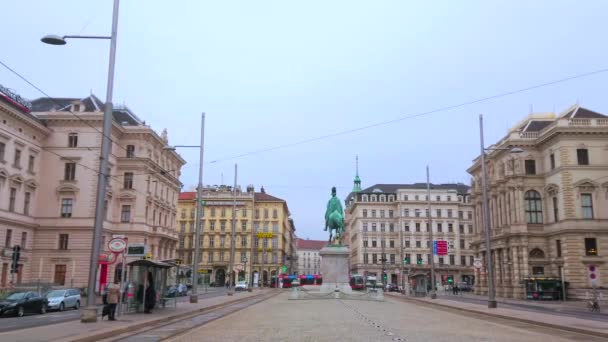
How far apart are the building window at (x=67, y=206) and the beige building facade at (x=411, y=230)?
7011 cm

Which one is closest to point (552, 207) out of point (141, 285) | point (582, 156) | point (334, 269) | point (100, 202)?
point (582, 156)

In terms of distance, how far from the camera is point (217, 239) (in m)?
116

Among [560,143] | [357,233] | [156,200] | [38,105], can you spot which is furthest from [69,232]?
[357,233]

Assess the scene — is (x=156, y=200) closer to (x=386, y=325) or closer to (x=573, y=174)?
(x=573, y=174)

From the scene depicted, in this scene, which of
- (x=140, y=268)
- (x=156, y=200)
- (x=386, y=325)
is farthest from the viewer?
(x=156, y=200)

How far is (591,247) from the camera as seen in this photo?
57.8 meters

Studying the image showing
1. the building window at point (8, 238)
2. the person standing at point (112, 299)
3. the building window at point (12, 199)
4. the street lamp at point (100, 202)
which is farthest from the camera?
the building window at point (12, 199)

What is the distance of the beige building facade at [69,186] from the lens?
2197 inches

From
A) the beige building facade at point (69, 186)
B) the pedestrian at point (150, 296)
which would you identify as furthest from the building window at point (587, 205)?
the beige building facade at point (69, 186)

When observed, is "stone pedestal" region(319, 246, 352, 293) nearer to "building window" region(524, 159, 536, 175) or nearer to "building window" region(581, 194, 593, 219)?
"building window" region(581, 194, 593, 219)

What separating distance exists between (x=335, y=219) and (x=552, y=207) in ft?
90.5

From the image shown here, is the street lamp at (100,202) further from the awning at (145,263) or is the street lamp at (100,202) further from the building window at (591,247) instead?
the building window at (591,247)

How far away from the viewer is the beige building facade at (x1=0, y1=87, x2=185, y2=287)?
55812 mm

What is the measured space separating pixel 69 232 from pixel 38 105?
57.3 ft
